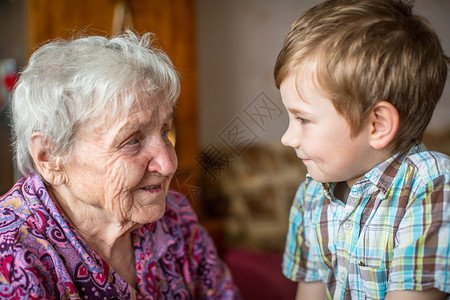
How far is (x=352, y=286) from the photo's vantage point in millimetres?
1124

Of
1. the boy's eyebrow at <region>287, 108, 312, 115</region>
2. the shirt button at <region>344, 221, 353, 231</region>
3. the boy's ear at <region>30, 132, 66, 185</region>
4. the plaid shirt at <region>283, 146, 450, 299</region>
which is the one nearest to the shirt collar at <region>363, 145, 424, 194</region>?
the plaid shirt at <region>283, 146, 450, 299</region>

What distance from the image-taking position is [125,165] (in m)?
1.13

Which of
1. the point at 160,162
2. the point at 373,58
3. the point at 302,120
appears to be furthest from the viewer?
the point at 160,162

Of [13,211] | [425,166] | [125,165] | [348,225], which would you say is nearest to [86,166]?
[125,165]

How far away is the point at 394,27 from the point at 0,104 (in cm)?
222

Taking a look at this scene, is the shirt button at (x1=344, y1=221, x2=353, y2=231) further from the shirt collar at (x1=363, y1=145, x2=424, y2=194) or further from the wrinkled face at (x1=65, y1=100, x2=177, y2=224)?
the wrinkled face at (x1=65, y1=100, x2=177, y2=224)

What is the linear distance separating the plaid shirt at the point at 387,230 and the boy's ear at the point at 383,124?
68 mm

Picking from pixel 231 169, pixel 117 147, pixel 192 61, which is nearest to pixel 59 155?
pixel 117 147

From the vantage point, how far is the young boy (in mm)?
979

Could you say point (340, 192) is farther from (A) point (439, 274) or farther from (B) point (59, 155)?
(B) point (59, 155)

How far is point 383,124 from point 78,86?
71 centimetres

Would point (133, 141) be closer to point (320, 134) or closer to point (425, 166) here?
point (320, 134)

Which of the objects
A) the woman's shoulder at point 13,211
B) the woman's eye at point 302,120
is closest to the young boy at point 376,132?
the woman's eye at point 302,120

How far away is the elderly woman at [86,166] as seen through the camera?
1090 mm
